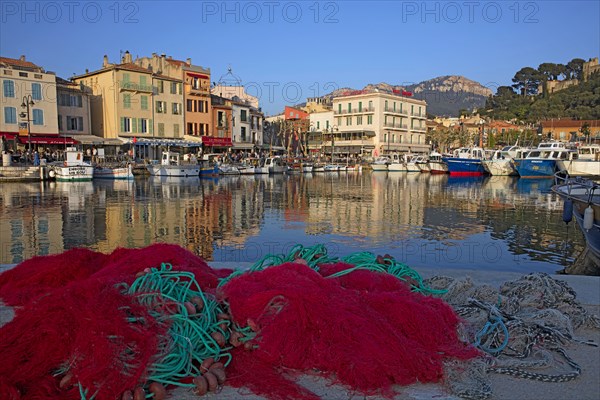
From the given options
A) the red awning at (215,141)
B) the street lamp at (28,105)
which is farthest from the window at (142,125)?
the street lamp at (28,105)

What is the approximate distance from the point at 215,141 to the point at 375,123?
28.3m

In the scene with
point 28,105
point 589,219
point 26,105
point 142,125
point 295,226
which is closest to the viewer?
point 589,219

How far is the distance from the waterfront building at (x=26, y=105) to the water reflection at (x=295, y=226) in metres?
14.4

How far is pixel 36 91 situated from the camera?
37.8 m

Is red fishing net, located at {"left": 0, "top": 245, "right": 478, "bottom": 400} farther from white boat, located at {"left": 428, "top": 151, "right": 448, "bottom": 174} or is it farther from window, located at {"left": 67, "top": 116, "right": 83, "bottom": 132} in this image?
white boat, located at {"left": 428, "top": 151, "right": 448, "bottom": 174}

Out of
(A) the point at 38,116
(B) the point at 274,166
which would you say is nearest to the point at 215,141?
(B) the point at 274,166

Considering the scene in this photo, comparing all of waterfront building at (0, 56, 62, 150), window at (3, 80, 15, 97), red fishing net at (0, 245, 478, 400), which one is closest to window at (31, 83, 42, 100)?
waterfront building at (0, 56, 62, 150)

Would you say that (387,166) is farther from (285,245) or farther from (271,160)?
(285,245)

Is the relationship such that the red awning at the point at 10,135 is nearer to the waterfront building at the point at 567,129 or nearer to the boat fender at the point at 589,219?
the boat fender at the point at 589,219

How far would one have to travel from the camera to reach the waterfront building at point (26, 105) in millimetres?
36125

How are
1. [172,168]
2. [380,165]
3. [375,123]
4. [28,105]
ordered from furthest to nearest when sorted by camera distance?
[375,123] < [380,165] < [172,168] < [28,105]

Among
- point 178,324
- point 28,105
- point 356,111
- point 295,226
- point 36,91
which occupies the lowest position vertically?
point 295,226

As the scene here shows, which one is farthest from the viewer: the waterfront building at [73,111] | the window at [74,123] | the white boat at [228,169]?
the white boat at [228,169]

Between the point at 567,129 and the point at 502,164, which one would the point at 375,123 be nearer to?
the point at 502,164
